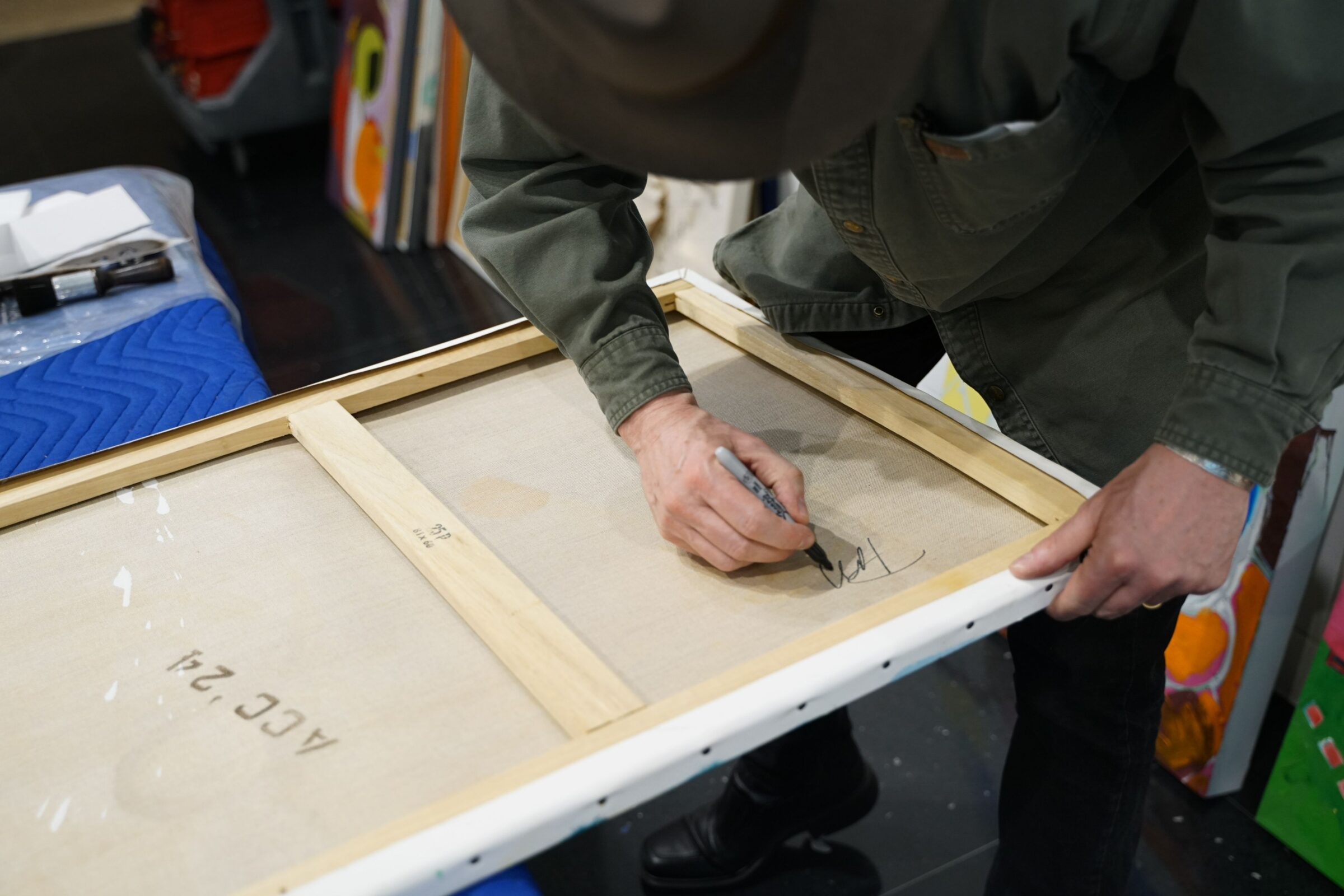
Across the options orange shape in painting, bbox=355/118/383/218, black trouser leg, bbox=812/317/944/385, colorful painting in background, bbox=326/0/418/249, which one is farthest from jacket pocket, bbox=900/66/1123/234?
orange shape in painting, bbox=355/118/383/218

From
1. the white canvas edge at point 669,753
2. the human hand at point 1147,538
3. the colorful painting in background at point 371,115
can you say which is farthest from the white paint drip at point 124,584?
the colorful painting in background at point 371,115

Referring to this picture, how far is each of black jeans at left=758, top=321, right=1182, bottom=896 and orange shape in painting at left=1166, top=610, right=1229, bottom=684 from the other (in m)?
0.50

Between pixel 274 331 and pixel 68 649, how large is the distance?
7.52 feet

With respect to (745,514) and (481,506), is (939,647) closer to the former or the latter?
(745,514)

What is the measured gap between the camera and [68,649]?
84 centimetres

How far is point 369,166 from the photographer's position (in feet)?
11.2

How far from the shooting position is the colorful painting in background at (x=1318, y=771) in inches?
56.0

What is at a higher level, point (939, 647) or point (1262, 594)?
point (939, 647)

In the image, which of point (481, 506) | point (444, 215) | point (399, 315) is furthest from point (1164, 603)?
point (444, 215)

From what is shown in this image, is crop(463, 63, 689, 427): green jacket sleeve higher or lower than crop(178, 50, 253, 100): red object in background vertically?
higher

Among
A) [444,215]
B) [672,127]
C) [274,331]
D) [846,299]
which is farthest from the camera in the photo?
[444,215]

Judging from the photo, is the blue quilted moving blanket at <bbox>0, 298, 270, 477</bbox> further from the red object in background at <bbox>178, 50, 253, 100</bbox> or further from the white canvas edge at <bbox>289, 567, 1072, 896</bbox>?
the red object in background at <bbox>178, 50, 253, 100</bbox>

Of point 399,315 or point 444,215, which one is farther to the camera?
point 444,215

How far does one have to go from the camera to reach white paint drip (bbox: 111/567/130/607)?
2.90ft
